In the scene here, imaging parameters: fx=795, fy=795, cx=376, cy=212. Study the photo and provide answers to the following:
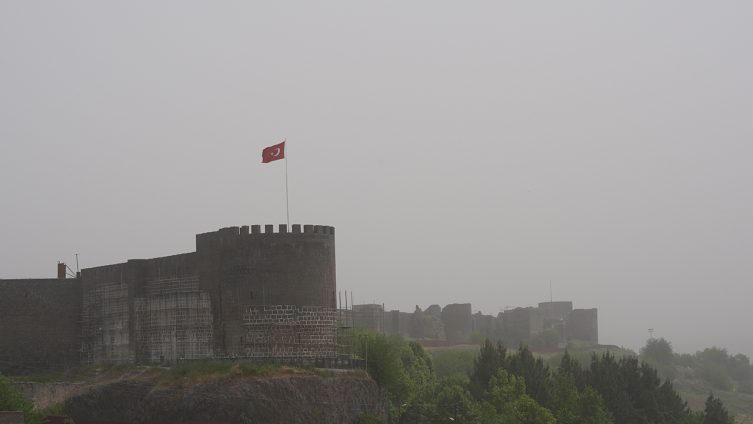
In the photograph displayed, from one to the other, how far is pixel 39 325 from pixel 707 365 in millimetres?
108511

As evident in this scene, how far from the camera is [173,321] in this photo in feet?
144

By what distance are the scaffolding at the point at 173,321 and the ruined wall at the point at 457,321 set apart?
77.5 m

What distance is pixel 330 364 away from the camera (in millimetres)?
41375

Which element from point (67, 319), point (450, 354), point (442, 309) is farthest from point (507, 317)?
point (67, 319)

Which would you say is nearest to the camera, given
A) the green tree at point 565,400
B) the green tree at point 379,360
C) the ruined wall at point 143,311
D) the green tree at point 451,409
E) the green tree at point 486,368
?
the ruined wall at point 143,311

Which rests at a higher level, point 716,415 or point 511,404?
point 511,404

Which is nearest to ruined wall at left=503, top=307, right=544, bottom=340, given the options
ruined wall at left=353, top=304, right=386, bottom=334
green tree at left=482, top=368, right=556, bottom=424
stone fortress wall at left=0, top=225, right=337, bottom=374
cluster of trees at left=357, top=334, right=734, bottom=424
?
ruined wall at left=353, top=304, right=386, bottom=334

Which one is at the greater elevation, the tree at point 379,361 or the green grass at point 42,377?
the tree at point 379,361

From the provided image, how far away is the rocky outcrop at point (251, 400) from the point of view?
38031 mm

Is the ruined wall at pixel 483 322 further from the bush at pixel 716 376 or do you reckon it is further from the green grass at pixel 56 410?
the green grass at pixel 56 410

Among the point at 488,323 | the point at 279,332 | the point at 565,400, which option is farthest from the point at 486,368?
the point at 488,323

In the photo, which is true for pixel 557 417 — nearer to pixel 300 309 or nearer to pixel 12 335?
pixel 300 309

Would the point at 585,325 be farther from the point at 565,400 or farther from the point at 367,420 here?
the point at 367,420

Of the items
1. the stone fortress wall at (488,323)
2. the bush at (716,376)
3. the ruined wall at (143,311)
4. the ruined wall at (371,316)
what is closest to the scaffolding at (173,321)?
the ruined wall at (143,311)
